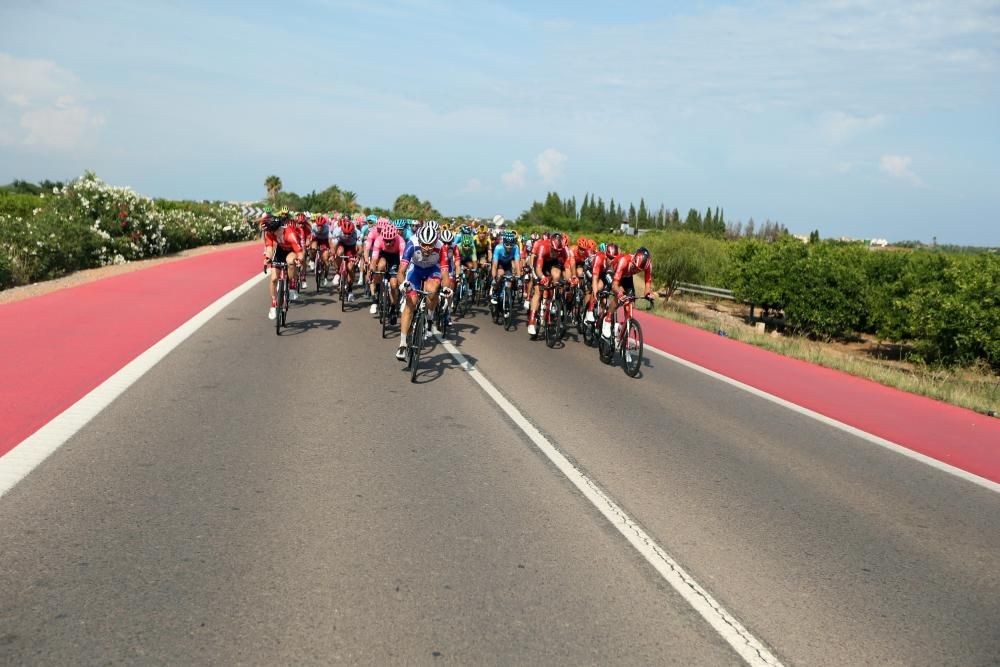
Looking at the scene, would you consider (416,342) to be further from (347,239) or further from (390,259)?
(347,239)

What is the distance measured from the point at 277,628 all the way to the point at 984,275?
62.5ft

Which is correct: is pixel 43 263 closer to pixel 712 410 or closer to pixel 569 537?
pixel 712 410

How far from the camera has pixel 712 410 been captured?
355 inches

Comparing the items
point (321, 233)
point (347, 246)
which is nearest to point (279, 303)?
point (347, 246)

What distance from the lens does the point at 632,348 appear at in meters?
11.1

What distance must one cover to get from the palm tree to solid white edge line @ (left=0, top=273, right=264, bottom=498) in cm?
9723

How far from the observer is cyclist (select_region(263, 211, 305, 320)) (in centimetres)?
1288

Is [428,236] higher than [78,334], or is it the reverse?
[428,236]

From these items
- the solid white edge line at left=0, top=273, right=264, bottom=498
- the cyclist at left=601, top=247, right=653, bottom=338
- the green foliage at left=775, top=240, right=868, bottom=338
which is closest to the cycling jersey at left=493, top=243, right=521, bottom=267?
the cyclist at left=601, top=247, right=653, bottom=338

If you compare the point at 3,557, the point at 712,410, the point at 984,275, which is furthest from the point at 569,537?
the point at 984,275

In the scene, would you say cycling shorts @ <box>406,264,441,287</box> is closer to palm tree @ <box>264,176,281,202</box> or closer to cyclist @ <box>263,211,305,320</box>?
cyclist @ <box>263,211,305,320</box>

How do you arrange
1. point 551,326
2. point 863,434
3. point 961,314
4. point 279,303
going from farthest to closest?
1. point 961,314
2. point 551,326
3. point 279,303
4. point 863,434

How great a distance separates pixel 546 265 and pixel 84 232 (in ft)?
54.5

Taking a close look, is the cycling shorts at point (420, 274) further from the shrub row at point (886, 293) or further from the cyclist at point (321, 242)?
the shrub row at point (886, 293)
